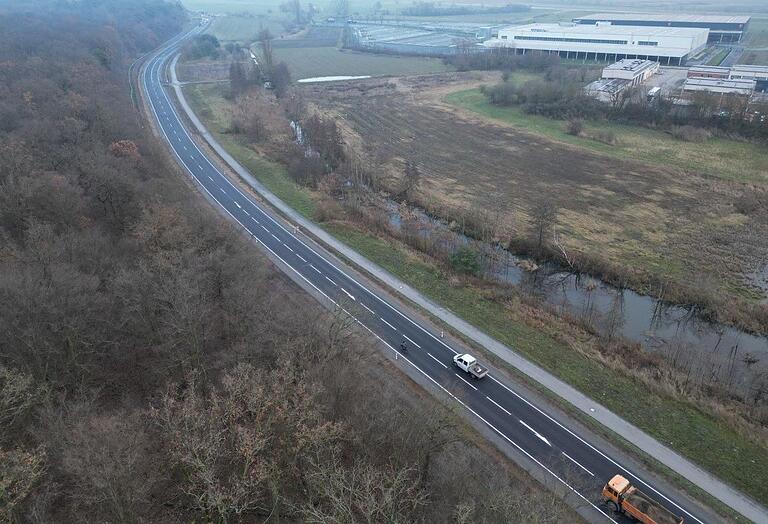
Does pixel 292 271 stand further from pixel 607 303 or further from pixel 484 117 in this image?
pixel 484 117

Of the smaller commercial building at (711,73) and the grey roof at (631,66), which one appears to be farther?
the grey roof at (631,66)

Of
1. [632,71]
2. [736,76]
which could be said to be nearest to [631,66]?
[632,71]

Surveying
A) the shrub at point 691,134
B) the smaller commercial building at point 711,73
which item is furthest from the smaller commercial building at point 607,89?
the smaller commercial building at point 711,73

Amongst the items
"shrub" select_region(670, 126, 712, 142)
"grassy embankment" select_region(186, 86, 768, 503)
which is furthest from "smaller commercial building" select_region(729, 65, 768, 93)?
"grassy embankment" select_region(186, 86, 768, 503)

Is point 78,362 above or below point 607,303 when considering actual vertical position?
above

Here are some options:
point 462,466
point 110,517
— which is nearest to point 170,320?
point 110,517

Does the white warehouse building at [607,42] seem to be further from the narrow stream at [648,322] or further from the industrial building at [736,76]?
the narrow stream at [648,322]
